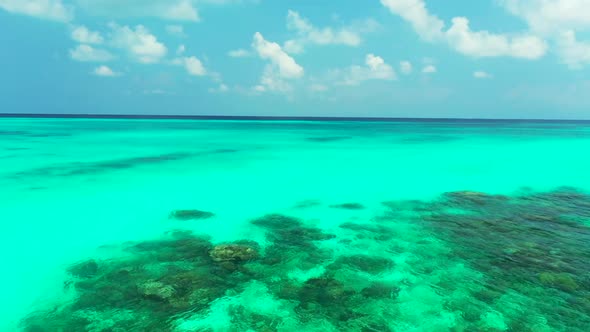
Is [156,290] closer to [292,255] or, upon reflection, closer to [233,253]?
[233,253]

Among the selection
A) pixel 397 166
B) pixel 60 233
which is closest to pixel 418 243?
pixel 60 233

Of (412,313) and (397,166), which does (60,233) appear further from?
(397,166)

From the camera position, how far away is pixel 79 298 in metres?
7.00

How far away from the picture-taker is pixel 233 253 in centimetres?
893

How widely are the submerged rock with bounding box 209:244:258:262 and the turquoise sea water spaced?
0.14 feet

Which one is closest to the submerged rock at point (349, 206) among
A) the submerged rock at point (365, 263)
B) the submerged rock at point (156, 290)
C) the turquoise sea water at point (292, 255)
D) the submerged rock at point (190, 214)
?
the turquoise sea water at point (292, 255)

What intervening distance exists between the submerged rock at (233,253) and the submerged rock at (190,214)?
3.43m

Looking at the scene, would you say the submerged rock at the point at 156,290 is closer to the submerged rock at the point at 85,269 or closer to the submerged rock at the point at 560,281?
the submerged rock at the point at 85,269

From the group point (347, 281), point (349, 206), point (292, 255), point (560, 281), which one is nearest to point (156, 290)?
point (292, 255)

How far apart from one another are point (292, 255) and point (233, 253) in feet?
5.27

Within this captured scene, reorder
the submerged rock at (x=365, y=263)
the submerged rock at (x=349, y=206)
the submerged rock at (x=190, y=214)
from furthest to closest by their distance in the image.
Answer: the submerged rock at (x=349, y=206) → the submerged rock at (x=190, y=214) → the submerged rock at (x=365, y=263)

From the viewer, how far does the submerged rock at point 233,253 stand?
8727 millimetres

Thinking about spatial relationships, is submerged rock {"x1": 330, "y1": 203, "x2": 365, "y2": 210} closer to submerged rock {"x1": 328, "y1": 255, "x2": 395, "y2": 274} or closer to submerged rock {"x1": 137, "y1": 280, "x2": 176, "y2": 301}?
submerged rock {"x1": 328, "y1": 255, "x2": 395, "y2": 274}

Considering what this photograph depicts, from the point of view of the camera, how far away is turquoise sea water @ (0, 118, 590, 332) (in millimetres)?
6488
